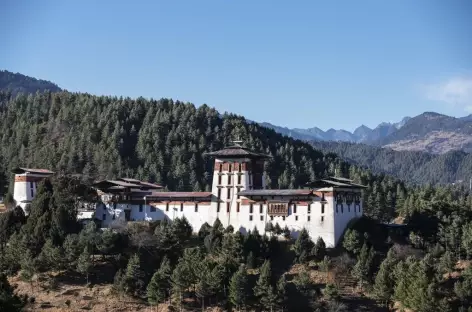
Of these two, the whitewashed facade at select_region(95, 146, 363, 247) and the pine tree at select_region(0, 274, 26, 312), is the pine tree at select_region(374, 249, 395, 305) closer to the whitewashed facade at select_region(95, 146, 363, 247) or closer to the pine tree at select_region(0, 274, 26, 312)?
the whitewashed facade at select_region(95, 146, 363, 247)

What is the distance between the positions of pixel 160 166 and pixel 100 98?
38.8 m

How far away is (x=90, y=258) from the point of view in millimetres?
74938

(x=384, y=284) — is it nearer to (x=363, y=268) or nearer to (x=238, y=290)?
(x=363, y=268)

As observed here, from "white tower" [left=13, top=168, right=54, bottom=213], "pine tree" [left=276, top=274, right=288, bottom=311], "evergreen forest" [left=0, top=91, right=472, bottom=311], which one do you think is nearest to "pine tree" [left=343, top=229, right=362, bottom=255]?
"evergreen forest" [left=0, top=91, right=472, bottom=311]

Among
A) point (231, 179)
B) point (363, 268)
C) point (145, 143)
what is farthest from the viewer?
point (145, 143)

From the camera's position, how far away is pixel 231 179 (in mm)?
87188

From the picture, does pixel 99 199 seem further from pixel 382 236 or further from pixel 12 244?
pixel 382 236

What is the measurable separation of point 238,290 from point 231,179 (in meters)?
22.4

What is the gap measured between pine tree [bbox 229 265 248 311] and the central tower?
18.0 m

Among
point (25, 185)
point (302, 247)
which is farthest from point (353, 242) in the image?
point (25, 185)

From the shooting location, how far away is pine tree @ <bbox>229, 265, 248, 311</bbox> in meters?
67.2

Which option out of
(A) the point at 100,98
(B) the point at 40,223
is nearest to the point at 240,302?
(B) the point at 40,223

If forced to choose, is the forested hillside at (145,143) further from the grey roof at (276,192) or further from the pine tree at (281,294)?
the pine tree at (281,294)

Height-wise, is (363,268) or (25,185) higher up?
(25,185)
